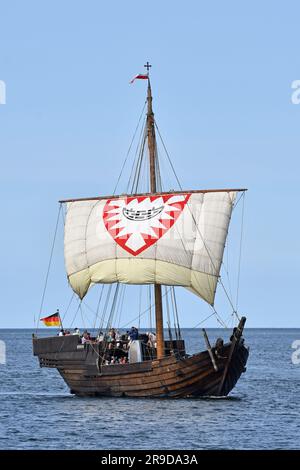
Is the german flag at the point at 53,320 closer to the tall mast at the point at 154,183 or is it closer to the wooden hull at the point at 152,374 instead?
the wooden hull at the point at 152,374

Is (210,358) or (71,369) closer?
(210,358)

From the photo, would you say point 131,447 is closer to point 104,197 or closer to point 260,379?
point 104,197

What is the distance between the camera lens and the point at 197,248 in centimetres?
6756

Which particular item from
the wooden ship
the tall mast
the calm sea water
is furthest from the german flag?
the tall mast

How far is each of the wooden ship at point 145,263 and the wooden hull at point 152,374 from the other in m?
0.06

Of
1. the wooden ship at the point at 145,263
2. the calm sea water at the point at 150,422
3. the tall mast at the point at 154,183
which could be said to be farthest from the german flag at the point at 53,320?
the tall mast at the point at 154,183

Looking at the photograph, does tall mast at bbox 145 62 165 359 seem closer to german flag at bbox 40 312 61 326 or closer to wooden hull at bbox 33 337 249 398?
wooden hull at bbox 33 337 249 398

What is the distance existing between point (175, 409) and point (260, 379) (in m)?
31.2

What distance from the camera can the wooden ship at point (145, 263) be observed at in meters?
65.1

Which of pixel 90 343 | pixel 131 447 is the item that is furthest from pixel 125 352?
pixel 131 447

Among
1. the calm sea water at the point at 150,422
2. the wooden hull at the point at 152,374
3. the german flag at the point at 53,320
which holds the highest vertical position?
the german flag at the point at 53,320
